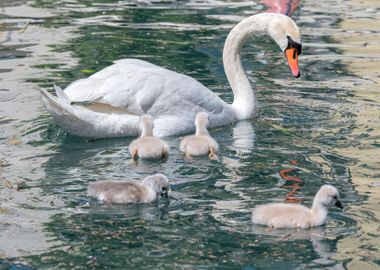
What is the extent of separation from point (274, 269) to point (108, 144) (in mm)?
3559

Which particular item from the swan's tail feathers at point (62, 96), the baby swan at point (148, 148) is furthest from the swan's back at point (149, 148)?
the swan's tail feathers at point (62, 96)

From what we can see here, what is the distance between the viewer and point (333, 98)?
1211cm

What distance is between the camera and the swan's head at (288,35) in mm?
11531

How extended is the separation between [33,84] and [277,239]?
5.55m

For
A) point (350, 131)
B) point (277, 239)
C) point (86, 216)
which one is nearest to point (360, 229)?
point (277, 239)

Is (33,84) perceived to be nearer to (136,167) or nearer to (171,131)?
(171,131)

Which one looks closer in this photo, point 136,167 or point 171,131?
point 136,167

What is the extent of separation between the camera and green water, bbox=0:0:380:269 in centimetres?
750

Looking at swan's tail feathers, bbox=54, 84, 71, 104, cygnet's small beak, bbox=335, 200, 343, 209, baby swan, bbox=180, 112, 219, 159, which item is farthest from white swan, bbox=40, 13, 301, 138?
cygnet's small beak, bbox=335, 200, 343, 209

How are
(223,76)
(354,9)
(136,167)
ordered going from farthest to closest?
(354,9) → (223,76) → (136,167)

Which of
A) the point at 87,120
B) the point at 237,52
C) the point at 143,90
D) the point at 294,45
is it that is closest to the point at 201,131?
the point at 143,90

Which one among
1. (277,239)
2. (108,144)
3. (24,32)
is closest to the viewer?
(277,239)

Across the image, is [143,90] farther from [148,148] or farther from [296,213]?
[296,213]

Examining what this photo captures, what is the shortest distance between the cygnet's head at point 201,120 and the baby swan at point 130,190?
1.87 m
